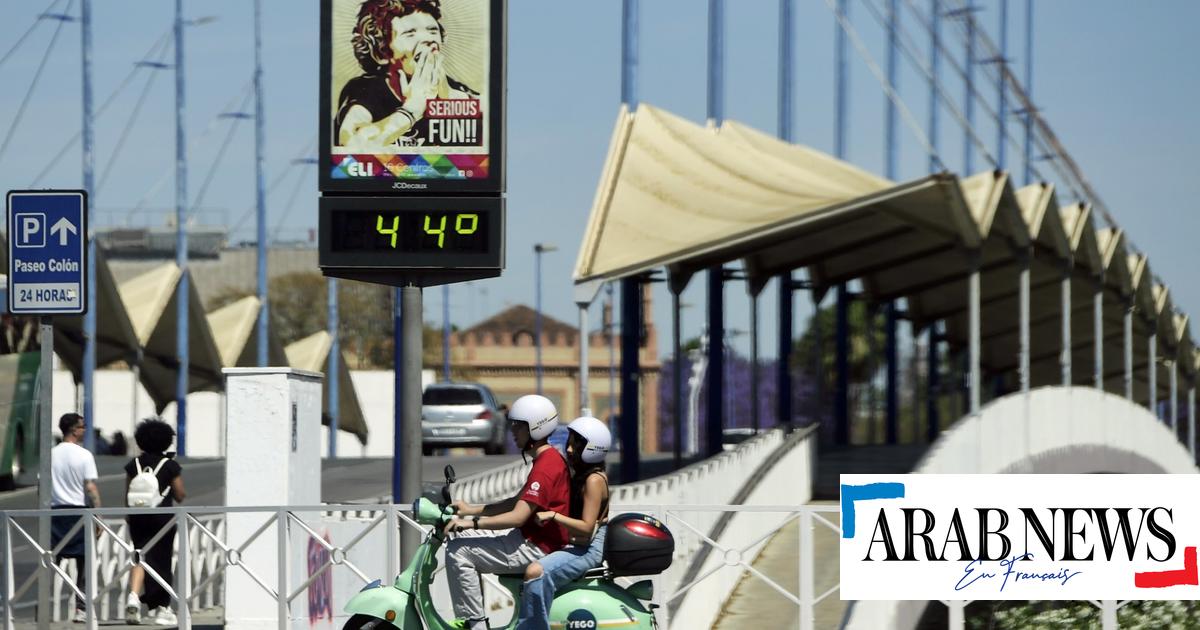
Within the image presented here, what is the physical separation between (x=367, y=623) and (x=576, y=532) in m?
1.42

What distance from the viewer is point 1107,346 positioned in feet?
250

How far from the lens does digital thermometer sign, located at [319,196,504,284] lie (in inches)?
511

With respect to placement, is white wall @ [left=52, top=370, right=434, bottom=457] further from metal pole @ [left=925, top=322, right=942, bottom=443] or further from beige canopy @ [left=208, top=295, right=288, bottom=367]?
metal pole @ [left=925, top=322, right=942, bottom=443]

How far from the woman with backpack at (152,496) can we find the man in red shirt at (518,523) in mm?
5314

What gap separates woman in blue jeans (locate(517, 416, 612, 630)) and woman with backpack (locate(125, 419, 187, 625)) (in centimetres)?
554

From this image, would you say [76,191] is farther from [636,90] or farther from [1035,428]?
[636,90]

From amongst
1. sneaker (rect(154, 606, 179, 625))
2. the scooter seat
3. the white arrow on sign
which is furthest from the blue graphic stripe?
sneaker (rect(154, 606, 179, 625))

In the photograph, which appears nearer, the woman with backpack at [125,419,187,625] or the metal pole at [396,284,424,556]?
the metal pole at [396,284,424,556]

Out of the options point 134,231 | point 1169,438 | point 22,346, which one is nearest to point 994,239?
point 1169,438

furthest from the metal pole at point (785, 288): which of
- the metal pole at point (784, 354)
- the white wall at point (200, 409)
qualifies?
the white wall at point (200, 409)

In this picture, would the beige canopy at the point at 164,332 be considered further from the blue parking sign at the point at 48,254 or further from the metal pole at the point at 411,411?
the metal pole at the point at 411,411

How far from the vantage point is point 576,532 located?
10.0m

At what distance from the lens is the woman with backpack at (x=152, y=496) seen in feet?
49.2

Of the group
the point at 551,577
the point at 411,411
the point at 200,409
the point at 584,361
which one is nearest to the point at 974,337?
the point at 584,361
